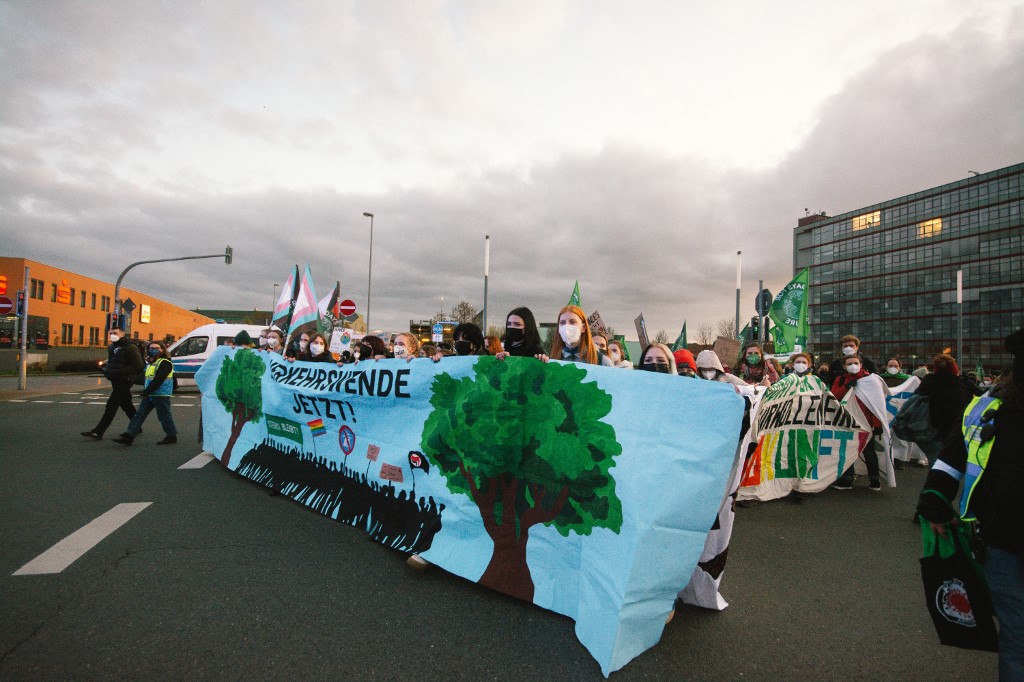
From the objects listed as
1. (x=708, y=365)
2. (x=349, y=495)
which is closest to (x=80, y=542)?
(x=349, y=495)

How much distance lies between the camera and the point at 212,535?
4.32 m

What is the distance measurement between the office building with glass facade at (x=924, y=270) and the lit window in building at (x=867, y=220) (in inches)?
6.4

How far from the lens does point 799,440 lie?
21.8 feet

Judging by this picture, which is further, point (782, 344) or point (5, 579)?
point (782, 344)

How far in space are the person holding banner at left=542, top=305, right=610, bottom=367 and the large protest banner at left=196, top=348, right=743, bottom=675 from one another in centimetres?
106

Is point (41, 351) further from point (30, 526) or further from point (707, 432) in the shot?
point (707, 432)

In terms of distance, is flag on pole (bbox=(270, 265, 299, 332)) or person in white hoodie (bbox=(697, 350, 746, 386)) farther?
flag on pole (bbox=(270, 265, 299, 332))

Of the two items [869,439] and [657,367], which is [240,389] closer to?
[657,367]

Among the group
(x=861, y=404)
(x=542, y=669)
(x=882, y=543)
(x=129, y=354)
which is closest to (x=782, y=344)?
(x=861, y=404)

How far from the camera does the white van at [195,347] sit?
18.3 m

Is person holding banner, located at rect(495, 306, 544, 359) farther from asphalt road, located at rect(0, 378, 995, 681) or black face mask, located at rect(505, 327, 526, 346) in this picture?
asphalt road, located at rect(0, 378, 995, 681)

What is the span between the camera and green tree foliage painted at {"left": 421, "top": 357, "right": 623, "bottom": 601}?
304 cm

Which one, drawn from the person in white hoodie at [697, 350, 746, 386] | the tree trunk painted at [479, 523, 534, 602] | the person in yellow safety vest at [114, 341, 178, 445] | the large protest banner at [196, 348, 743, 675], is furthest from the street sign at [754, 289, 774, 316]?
the person in yellow safety vest at [114, 341, 178, 445]

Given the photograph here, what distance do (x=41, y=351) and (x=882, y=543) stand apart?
43.4 meters
